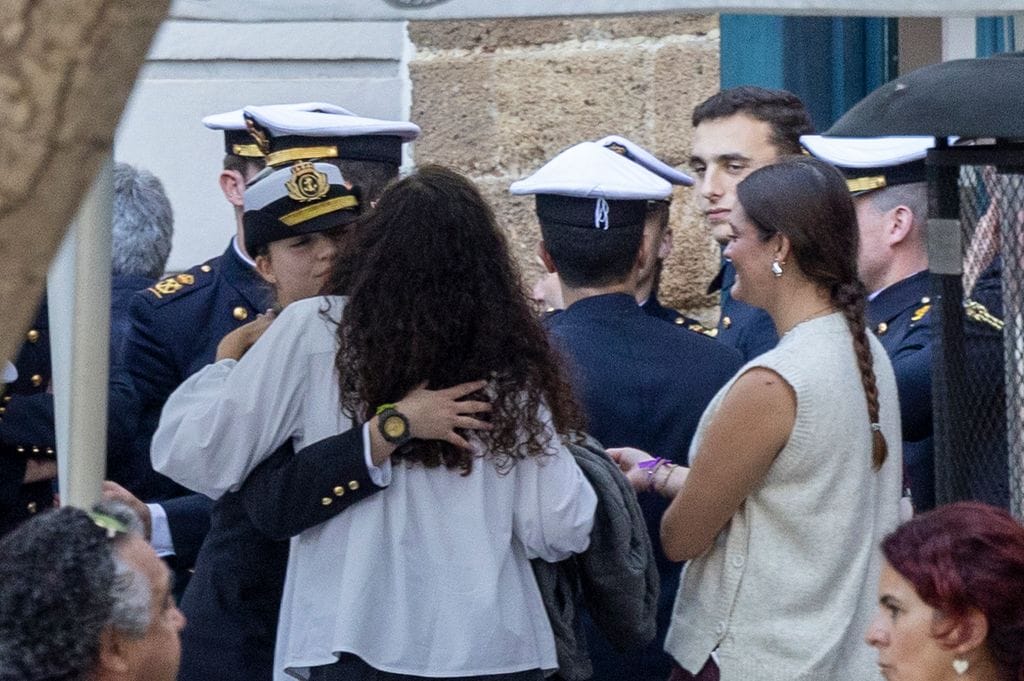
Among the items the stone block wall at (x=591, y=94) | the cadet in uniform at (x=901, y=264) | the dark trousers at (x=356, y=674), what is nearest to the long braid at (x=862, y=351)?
the cadet in uniform at (x=901, y=264)

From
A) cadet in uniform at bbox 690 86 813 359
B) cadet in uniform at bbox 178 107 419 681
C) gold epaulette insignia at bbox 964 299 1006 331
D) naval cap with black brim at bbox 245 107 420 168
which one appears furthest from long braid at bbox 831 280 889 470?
cadet in uniform at bbox 690 86 813 359

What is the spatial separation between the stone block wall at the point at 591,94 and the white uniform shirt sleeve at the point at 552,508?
6.67 feet

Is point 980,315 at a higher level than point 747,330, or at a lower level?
higher

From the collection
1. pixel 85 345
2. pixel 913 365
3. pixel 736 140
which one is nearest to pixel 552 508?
pixel 85 345

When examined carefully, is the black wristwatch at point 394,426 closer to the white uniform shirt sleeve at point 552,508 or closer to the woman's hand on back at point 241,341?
the white uniform shirt sleeve at point 552,508

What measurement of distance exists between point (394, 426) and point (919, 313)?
54.4 inches

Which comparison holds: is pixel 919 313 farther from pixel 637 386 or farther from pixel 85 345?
pixel 85 345

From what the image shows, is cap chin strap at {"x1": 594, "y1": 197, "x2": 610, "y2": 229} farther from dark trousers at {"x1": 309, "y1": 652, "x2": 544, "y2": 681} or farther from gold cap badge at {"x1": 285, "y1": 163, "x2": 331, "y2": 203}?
dark trousers at {"x1": 309, "y1": 652, "x2": 544, "y2": 681}

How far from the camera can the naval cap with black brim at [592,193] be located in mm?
3340

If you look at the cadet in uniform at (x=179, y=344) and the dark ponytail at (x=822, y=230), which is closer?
the dark ponytail at (x=822, y=230)

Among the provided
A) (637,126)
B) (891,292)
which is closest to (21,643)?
(891,292)

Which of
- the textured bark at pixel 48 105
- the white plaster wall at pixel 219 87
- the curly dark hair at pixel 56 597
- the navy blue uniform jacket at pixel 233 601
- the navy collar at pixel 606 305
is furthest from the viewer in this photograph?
the white plaster wall at pixel 219 87

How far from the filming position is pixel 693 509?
2.78m

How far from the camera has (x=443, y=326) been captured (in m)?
2.71
